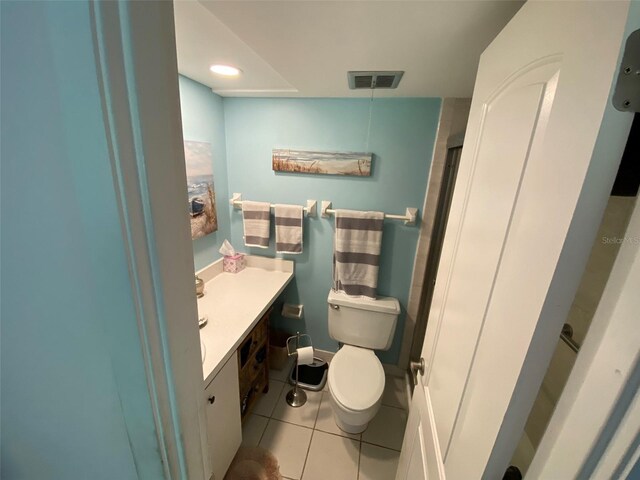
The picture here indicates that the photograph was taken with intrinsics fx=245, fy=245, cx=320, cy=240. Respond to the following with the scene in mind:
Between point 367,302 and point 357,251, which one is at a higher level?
point 357,251

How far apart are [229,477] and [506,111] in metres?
1.99

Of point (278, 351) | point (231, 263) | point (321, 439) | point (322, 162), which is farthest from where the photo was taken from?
point (278, 351)

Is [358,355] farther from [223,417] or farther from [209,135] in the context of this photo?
[209,135]

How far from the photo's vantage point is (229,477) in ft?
4.38

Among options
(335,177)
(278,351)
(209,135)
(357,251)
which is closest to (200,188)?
(209,135)

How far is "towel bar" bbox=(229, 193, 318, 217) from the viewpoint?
5.76ft

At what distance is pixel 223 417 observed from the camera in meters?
1.20

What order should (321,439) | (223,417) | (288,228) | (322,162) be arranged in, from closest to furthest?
(223,417), (321,439), (322,162), (288,228)

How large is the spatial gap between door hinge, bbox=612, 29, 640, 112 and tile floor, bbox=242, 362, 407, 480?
6.13ft

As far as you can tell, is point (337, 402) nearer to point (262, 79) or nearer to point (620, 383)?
point (620, 383)

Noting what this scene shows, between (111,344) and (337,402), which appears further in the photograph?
(337,402)

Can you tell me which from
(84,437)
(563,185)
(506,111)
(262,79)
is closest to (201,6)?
(262,79)

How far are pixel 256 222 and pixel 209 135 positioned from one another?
66 cm

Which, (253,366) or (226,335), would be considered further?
(253,366)
